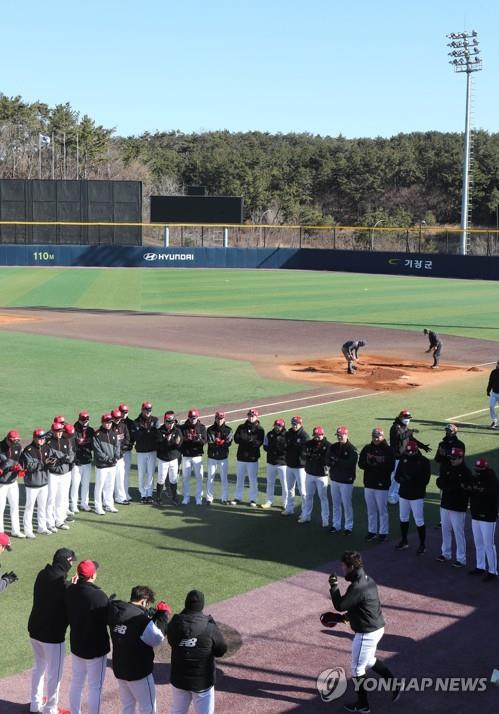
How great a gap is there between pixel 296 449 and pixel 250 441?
840 mm

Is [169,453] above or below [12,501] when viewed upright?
above

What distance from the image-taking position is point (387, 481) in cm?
1227

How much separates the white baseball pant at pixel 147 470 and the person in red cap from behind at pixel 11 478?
2.38 m

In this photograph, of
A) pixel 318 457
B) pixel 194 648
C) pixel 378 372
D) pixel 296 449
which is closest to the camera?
pixel 194 648

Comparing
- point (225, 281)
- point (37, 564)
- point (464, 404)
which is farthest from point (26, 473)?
point (225, 281)

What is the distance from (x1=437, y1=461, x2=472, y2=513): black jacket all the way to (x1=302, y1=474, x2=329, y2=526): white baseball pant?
196 cm

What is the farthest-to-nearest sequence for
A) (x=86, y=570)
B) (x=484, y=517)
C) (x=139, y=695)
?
(x=484, y=517), (x=86, y=570), (x=139, y=695)

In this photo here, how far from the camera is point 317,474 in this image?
42.5 ft

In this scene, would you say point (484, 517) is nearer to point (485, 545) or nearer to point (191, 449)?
point (485, 545)

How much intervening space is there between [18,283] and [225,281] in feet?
46.8

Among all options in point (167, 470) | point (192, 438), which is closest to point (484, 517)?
point (192, 438)

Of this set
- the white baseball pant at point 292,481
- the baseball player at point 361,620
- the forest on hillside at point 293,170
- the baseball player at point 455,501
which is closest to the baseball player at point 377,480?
the baseball player at point 455,501

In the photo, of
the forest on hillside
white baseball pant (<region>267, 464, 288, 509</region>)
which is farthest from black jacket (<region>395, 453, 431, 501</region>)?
the forest on hillside

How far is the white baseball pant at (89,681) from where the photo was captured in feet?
24.3
